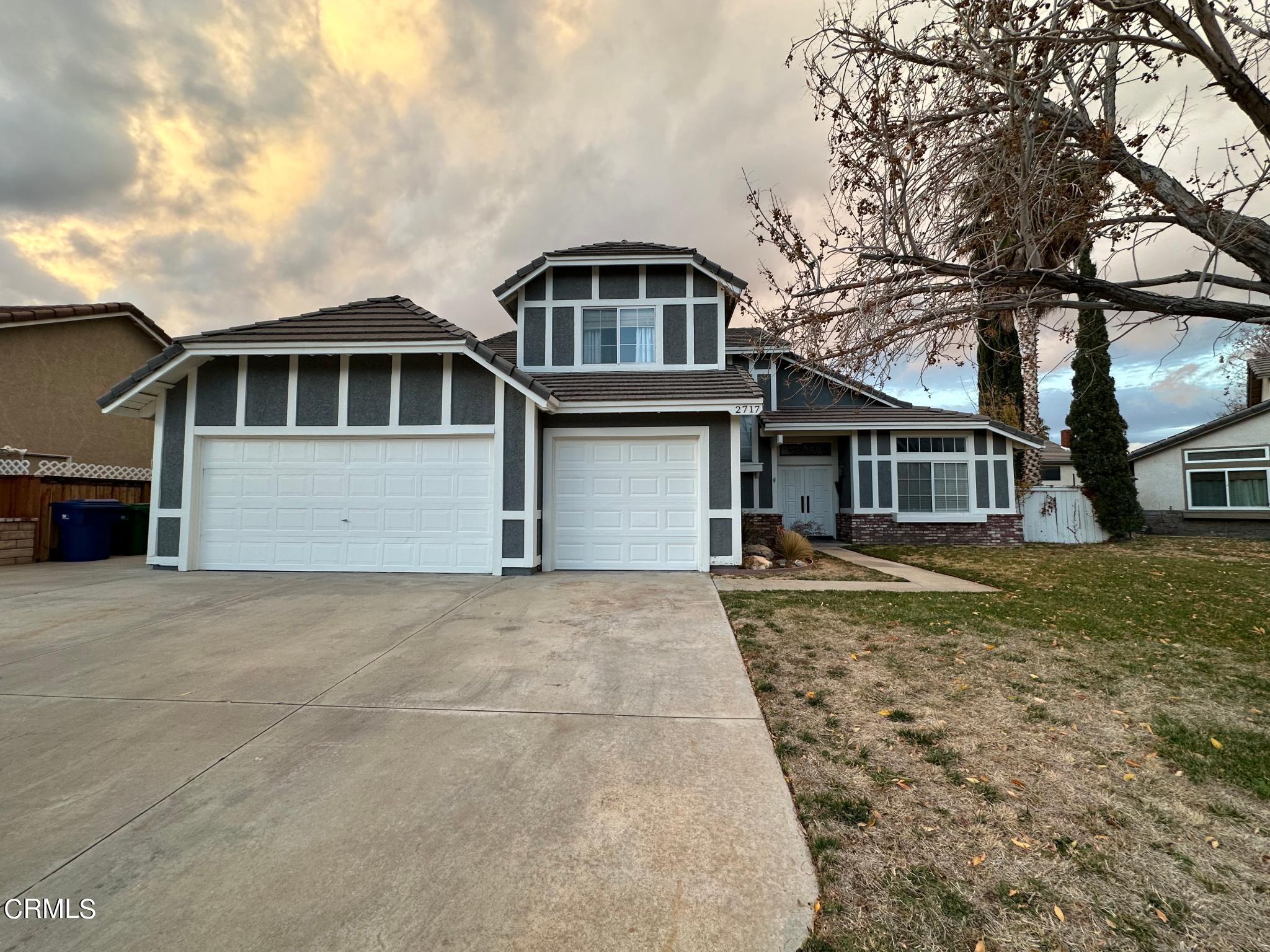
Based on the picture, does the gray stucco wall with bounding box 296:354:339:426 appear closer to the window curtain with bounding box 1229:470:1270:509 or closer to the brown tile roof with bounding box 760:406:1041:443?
the brown tile roof with bounding box 760:406:1041:443

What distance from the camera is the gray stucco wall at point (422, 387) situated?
8.62 metres

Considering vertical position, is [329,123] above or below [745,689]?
above

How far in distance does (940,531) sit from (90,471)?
67.8 ft

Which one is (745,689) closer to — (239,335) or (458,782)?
(458,782)

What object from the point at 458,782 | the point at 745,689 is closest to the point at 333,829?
the point at 458,782

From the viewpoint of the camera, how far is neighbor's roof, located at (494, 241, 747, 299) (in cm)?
1013

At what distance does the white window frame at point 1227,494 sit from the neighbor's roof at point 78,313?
3109cm

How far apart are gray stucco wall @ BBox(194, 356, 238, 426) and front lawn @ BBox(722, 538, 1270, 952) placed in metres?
8.97

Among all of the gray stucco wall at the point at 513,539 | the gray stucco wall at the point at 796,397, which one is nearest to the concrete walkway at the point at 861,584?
the gray stucco wall at the point at 513,539

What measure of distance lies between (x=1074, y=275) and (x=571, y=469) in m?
7.08

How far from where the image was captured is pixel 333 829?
2227 mm

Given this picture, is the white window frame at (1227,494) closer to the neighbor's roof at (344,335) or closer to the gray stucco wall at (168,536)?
the neighbor's roof at (344,335)

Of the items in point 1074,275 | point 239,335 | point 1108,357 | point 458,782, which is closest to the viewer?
point 458,782

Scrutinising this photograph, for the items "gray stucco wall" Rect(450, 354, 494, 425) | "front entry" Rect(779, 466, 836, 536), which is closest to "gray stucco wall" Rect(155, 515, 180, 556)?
"gray stucco wall" Rect(450, 354, 494, 425)
